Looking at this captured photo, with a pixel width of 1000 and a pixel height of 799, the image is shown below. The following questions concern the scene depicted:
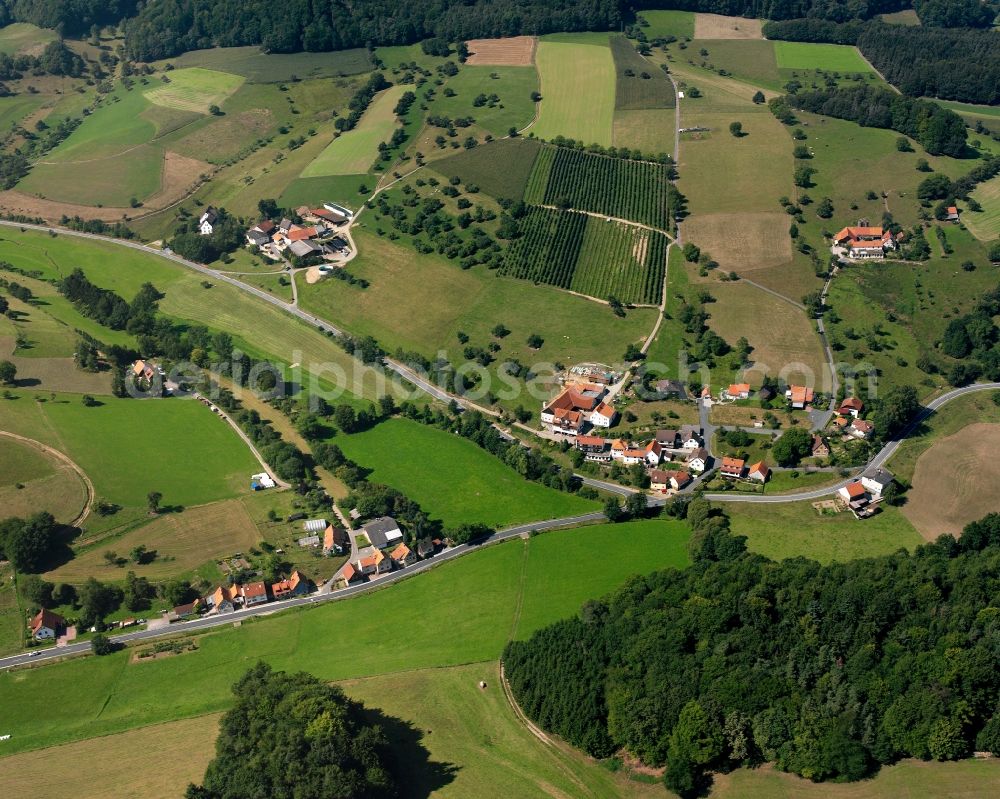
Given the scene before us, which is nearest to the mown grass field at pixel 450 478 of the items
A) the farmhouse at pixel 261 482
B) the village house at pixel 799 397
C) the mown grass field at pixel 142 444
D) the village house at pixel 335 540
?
the village house at pixel 335 540

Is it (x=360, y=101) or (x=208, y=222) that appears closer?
(x=208, y=222)

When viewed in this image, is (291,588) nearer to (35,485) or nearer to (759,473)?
(35,485)

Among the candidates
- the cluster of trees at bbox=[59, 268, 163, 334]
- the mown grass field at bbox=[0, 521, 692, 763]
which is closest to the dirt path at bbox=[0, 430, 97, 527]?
the mown grass field at bbox=[0, 521, 692, 763]

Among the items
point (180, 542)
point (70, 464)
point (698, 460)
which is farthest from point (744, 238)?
point (70, 464)

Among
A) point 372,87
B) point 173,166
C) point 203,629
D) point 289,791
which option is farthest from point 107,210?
point 289,791

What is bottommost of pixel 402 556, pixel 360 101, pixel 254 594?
pixel 254 594

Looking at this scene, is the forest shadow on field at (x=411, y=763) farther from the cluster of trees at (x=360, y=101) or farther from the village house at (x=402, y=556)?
the cluster of trees at (x=360, y=101)

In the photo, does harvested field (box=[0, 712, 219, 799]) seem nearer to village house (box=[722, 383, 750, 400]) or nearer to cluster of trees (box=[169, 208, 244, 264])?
village house (box=[722, 383, 750, 400])

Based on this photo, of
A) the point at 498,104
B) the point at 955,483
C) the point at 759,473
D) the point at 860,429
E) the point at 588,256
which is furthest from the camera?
the point at 498,104
